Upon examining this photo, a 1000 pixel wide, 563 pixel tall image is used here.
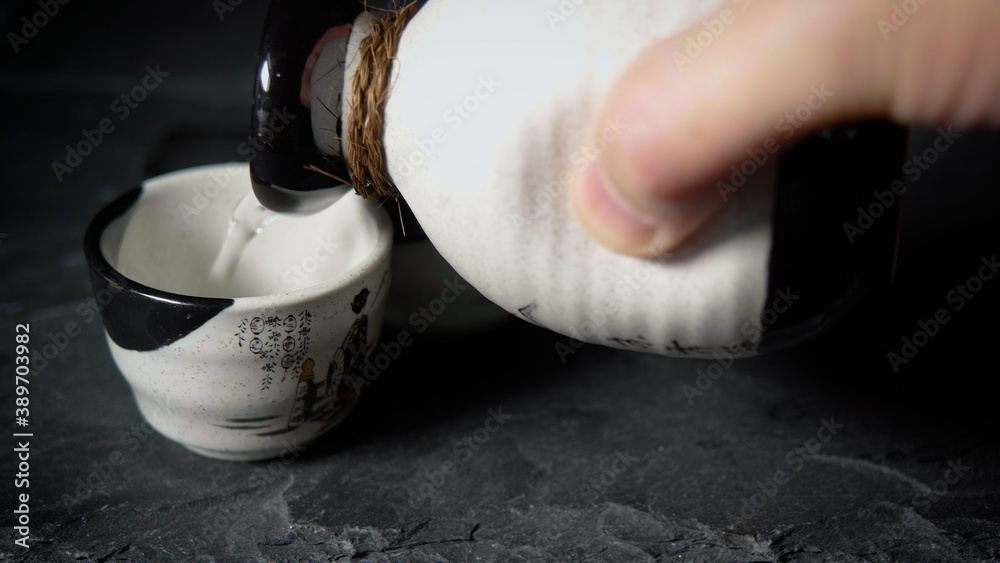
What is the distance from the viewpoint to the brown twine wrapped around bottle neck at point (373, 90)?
602 millimetres

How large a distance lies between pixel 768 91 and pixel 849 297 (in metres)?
0.16

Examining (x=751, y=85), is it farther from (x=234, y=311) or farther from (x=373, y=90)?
(x=234, y=311)

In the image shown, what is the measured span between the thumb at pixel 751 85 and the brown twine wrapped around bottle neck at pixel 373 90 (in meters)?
0.17

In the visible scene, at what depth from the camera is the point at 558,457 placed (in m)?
0.72

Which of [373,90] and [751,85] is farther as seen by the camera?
[373,90]

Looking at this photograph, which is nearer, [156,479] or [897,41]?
[897,41]

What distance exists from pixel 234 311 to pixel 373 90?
18 cm

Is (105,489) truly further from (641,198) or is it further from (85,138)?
(85,138)

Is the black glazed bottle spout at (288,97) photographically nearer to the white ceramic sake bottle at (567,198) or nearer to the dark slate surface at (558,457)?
the white ceramic sake bottle at (567,198)

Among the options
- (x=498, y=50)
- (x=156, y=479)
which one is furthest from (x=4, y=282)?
(x=498, y=50)

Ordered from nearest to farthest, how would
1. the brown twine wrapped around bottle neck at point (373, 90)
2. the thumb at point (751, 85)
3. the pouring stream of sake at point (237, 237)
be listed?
the thumb at point (751, 85), the brown twine wrapped around bottle neck at point (373, 90), the pouring stream of sake at point (237, 237)

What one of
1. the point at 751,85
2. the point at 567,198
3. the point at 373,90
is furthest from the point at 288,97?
the point at 751,85

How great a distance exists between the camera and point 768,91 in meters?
0.47

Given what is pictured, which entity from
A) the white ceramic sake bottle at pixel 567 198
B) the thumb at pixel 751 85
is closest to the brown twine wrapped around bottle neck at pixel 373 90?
the white ceramic sake bottle at pixel 567 198
